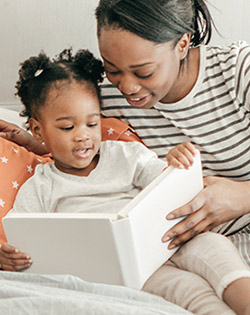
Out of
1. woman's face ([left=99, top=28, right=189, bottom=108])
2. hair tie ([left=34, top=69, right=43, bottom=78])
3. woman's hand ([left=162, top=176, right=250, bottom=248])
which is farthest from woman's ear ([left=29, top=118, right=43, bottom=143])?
woman's hand ([left=162, top=176, right=250, bottom=248])

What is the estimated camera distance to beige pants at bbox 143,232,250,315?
0.95 meters

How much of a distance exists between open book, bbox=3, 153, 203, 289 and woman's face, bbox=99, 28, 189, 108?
0.87 ft

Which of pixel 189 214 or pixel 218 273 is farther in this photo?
pixel 189 214

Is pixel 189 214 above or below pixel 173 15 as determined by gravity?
below

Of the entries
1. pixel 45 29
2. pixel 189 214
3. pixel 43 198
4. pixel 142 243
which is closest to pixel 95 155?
pixel 43 198

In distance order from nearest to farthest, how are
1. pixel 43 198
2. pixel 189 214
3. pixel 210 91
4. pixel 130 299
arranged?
pixel 130 299 → pixel 189 214 → pixel 43 198 → pixel 210 91

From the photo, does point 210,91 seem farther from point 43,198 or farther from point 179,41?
point 43,198

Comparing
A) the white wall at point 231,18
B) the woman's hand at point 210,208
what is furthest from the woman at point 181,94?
the white wall at point 231,18

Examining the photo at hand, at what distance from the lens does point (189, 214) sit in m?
1.10

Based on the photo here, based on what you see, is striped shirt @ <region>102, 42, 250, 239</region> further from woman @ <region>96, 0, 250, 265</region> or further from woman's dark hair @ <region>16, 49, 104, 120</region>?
woman's dark hair @ <region>16, 49, 104, 120</region>

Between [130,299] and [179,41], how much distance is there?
0.63 m

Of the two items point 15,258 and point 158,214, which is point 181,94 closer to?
point 158,214

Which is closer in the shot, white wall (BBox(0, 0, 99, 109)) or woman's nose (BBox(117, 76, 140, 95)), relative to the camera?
woman's nose (BBox(117, 76, 140, 95))

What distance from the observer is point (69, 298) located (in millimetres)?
858
